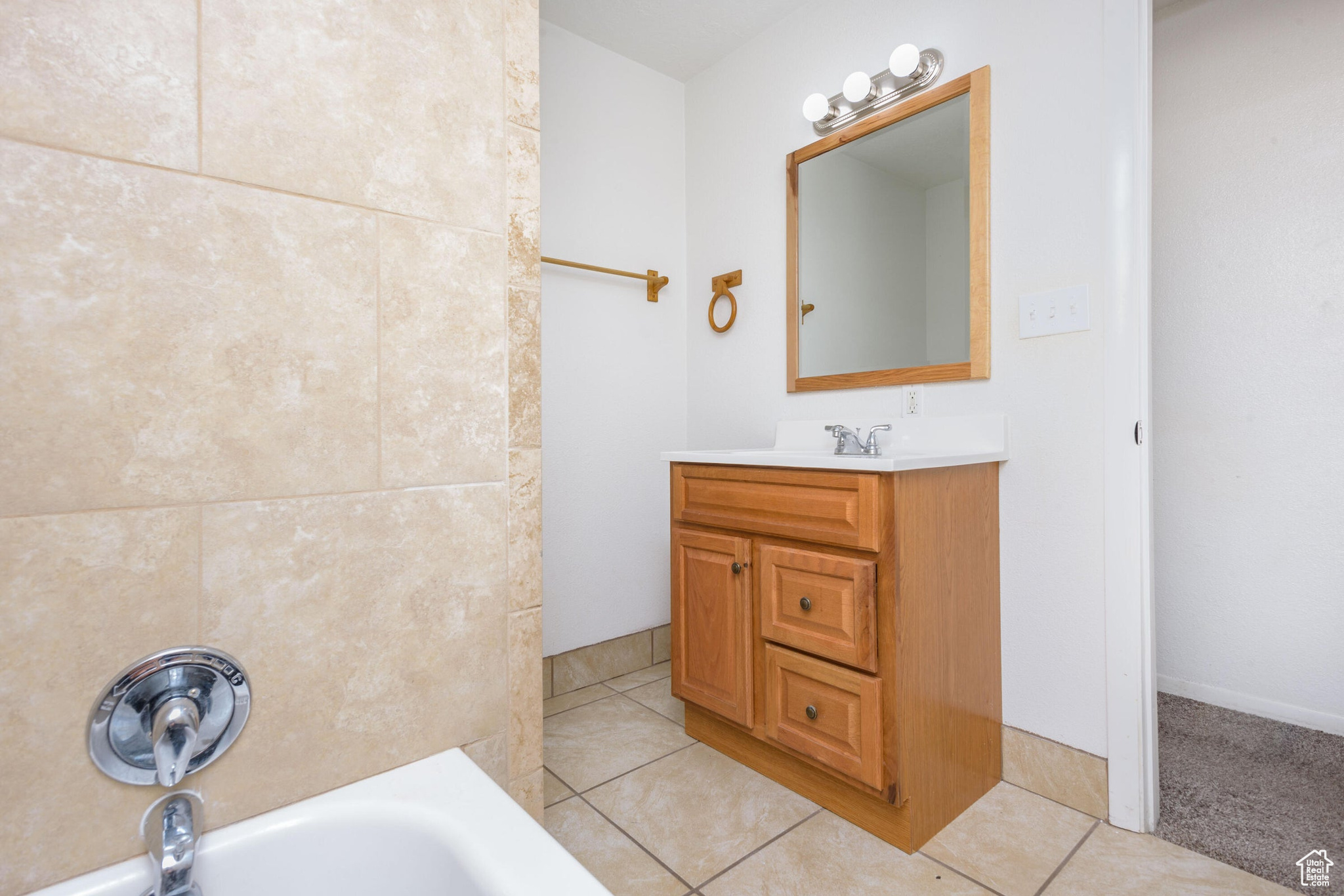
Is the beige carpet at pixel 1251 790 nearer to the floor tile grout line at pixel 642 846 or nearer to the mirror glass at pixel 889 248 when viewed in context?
the floor tile grout line at pixel 642 846

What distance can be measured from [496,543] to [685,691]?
97cm

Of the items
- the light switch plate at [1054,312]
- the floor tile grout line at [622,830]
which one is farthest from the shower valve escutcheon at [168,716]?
the light switch plate at [1054,312]

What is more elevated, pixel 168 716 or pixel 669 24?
pixel 669 24

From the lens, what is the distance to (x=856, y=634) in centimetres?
133

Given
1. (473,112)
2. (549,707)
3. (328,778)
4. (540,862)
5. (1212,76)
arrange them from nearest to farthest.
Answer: (540,862), (328,778), (473,112), (1212,76), (549,707)

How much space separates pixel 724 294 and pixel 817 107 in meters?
0.69

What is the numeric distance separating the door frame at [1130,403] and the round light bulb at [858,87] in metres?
0.59

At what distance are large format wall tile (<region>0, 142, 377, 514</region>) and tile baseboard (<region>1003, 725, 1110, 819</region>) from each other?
163 cm

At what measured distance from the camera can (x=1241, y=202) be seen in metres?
1.86

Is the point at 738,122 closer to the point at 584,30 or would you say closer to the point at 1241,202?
the point at 584,30

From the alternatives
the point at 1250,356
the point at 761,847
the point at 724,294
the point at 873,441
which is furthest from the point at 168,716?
the point at 1250,356

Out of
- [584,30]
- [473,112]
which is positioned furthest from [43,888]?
[584,30]
